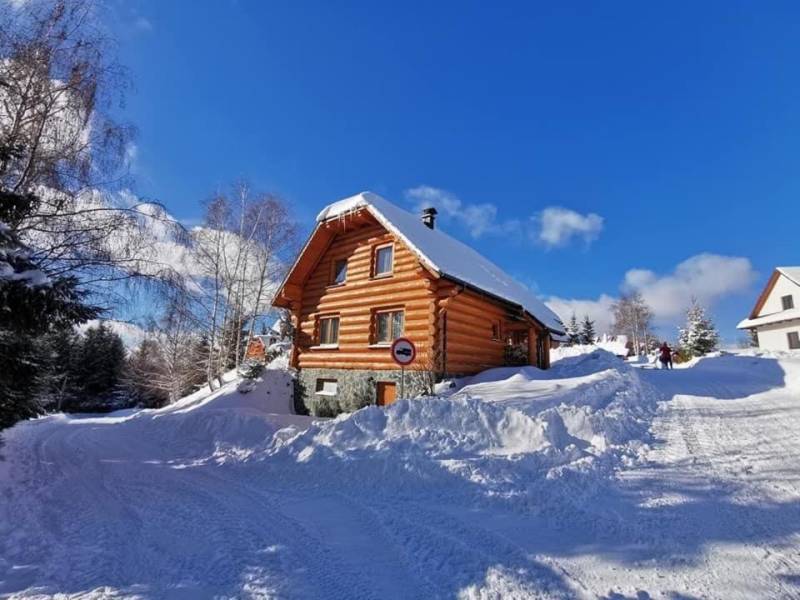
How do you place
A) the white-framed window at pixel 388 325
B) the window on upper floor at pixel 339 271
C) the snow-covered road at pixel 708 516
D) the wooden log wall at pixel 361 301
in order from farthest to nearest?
the window on upper floor at pixel 339 271
the white-framed window at pixel 388 325
the wooden log wall at pixel 361 301
the snow-covered road at pixel 708 516

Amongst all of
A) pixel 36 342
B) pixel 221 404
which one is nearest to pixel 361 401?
pixel 221 404

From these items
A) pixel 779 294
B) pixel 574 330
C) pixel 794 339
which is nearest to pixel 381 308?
pixel 794 339

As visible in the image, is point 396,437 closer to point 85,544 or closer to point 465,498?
point 465,498

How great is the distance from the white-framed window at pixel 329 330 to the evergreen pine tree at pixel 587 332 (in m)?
46.4

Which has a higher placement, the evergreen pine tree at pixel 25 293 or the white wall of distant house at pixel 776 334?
the white wall of distant house at pixel 776 334

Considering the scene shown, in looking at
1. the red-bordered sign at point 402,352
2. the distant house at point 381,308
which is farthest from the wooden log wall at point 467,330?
the red-bordered sign at point 402,352

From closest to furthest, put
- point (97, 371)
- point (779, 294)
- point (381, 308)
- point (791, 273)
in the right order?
point (381, 308), point (791, 273), point (779, 294), point (97, 371)

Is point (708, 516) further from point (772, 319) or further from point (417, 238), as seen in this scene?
point (772, 319)

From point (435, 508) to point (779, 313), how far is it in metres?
41.0

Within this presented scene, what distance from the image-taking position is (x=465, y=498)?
5758 mm

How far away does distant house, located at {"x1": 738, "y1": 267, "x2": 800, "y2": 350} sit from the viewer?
31922 millimetres

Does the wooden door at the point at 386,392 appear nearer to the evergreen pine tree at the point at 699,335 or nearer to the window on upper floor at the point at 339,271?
the window on upper floor at the point at 339,271

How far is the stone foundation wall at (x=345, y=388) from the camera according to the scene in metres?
13.4

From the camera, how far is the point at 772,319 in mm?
32938
